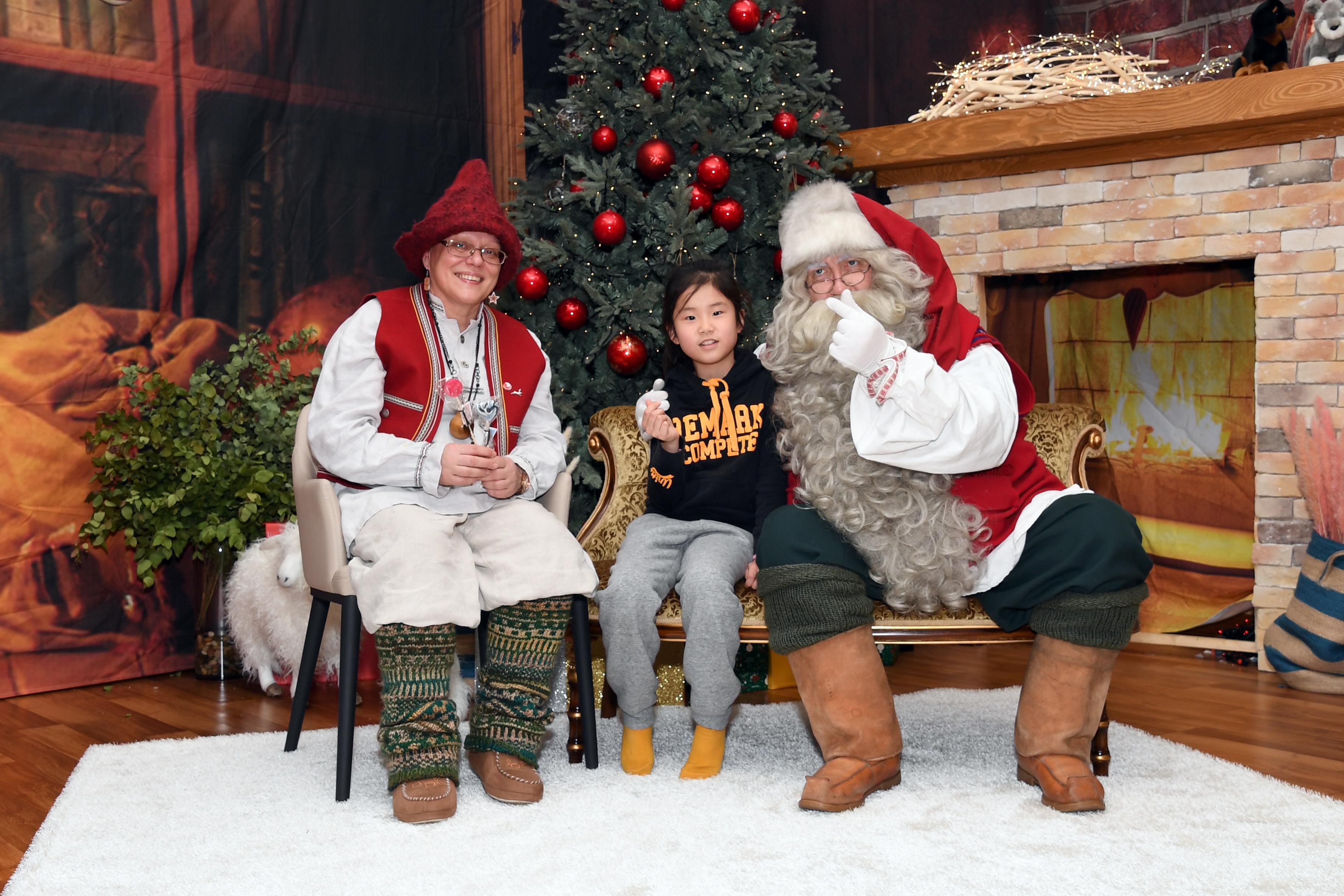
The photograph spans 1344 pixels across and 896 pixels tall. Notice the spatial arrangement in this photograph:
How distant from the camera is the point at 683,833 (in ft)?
7.30

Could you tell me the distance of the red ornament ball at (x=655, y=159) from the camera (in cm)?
363

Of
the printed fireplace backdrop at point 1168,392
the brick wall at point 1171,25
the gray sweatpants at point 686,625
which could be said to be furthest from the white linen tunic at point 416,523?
the brick wall at point 1171,25

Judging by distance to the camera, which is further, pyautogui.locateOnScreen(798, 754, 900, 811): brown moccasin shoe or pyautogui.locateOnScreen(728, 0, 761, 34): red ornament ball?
pyautogui.locateOnScreen(728, 0, 761, 34): red ornament ball

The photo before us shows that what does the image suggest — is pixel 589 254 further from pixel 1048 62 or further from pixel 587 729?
pixel 1048 62

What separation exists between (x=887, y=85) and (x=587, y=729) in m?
3.50

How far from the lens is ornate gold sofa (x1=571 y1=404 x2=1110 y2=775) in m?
2.55

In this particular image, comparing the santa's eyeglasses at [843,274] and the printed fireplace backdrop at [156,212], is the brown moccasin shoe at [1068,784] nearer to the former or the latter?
the santa's eyeglasses at [843,274]

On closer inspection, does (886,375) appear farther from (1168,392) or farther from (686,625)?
(1168,392)

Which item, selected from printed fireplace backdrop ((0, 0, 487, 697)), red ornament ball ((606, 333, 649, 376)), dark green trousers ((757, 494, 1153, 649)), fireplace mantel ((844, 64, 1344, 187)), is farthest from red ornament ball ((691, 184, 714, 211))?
dark green trousers ((757, 494, 1153, 649))

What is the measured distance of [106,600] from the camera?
3.73 meters

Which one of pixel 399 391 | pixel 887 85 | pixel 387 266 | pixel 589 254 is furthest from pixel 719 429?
pixel 887 85

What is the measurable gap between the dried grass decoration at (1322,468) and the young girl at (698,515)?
1846mm

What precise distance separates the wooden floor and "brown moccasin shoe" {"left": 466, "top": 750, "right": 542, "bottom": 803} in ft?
2.64

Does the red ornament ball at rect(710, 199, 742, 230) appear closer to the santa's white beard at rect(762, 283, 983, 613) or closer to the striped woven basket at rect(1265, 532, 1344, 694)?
the santa's white beard at rect(762, 283, 983, 613)
